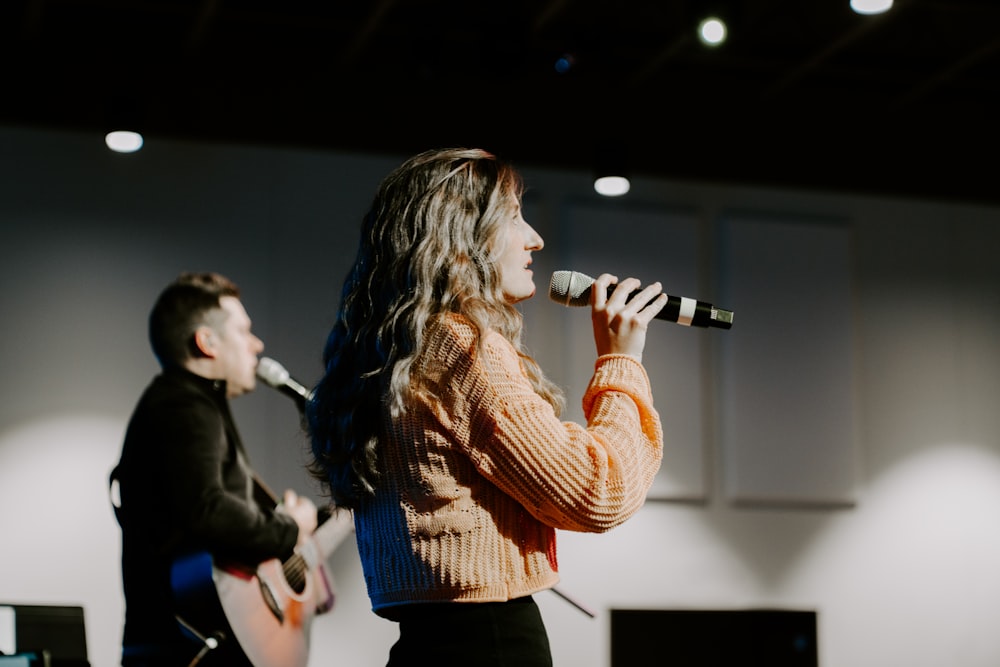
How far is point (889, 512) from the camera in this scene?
519 centimetres

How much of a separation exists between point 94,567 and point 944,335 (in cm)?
371

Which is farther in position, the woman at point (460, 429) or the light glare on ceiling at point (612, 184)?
the light glare on ceiling at point (612, 184)

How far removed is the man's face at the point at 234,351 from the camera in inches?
137

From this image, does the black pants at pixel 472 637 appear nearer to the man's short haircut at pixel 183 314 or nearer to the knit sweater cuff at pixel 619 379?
the knit sweater cuff at pixel 619 379

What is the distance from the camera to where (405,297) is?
1586 mm

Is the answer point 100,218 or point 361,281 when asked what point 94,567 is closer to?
point 100,218

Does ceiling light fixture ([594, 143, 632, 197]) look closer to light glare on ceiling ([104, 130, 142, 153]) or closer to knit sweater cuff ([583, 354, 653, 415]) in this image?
light glare on ceiling ([104, 130, 142, 153])

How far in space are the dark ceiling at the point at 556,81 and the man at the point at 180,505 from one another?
1529 mm

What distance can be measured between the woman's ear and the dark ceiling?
1.23 metres

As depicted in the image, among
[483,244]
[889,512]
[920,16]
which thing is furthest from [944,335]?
[483,244]

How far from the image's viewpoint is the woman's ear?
136 inches

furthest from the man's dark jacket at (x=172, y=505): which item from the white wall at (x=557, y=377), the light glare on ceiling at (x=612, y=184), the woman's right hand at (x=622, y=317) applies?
the light glare on ceiling at (x=612, y=184)

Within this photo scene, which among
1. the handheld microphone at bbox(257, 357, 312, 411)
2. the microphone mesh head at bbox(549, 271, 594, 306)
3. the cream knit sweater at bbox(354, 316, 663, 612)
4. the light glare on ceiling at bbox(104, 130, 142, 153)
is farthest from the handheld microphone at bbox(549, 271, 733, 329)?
the light glare on ceiling at bbox(104, 130, 142, 153)

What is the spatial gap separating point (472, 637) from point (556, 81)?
13.6 feet
